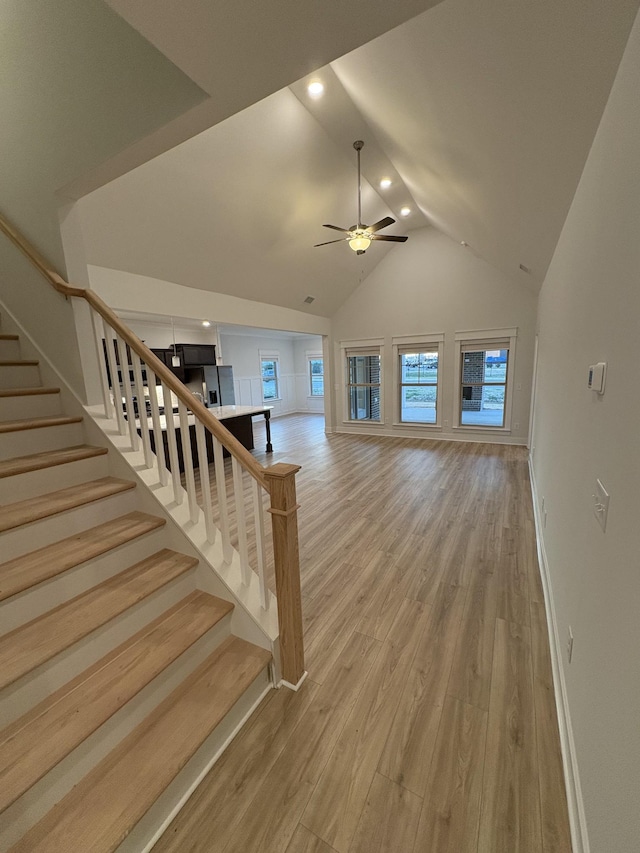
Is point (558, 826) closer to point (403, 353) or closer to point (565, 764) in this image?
point (565, 764)

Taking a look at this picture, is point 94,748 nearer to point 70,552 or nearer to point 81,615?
point 81,615

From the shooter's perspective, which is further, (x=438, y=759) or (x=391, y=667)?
(x=391, y=667)

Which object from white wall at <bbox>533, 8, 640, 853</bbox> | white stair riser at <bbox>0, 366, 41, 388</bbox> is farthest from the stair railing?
white wall at <bbox>533, 8, 640, 853</bbox>

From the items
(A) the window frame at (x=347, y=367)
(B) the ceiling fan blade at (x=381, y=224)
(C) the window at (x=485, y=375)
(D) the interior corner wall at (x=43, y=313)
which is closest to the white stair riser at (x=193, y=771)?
(D) the interior corner wall at (x=43, y=313)

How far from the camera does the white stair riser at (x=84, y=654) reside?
1.10 metres

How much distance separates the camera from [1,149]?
6.14 ft

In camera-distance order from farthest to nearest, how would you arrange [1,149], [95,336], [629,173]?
[95,336] → [1,149] → [629,173]

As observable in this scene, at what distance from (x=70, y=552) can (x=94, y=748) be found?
0.73 m

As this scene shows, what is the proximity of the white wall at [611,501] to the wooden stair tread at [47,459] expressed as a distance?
234 cm

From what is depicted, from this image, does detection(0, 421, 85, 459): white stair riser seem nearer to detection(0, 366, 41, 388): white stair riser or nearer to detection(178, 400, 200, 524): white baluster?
detection(0, 366, 41, 388): white stair riser

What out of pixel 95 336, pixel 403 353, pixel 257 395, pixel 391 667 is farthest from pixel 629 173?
pixel 257 395

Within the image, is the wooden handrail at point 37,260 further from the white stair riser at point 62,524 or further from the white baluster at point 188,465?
the white stair riser at point 62,524

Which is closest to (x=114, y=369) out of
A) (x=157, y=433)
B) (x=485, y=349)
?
(x=157, y=433)

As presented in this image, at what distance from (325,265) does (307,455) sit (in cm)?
332
